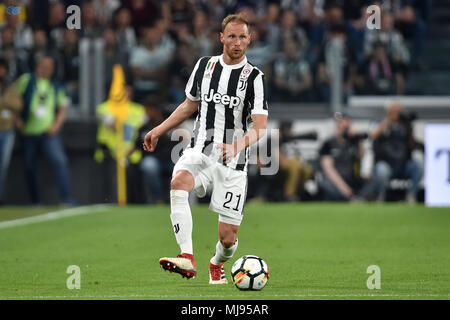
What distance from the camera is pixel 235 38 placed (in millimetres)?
8516

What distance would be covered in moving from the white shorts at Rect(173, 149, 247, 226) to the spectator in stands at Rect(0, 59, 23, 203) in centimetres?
1062

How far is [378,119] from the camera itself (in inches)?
760

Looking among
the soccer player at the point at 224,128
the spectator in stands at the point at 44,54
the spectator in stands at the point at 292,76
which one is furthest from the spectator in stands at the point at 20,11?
the soccer player at the point at 224,128

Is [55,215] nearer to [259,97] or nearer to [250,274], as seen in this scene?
[259,97]

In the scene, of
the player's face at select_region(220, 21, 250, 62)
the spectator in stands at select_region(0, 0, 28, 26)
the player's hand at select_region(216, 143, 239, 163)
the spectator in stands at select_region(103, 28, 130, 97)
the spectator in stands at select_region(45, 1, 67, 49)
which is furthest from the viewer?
the spectator in stands at select_region(0, 0, 28, 26)

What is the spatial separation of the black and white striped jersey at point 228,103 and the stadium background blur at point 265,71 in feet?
32.6

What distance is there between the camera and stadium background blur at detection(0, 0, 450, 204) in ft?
62.7

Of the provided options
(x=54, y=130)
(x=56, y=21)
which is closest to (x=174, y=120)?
(x=54, y=130)

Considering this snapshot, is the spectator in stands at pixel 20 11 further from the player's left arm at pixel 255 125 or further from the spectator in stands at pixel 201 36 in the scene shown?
the player's left arm at pixel 255 125

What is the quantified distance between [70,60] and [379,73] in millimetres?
5630

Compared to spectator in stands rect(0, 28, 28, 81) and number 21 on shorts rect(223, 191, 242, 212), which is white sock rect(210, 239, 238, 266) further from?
spectator in stands rect(0, 28, 28, 81)

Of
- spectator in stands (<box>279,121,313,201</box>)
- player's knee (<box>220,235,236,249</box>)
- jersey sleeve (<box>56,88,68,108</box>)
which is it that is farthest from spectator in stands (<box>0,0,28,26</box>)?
player's knee (<box>220,235,236,249</box>)
